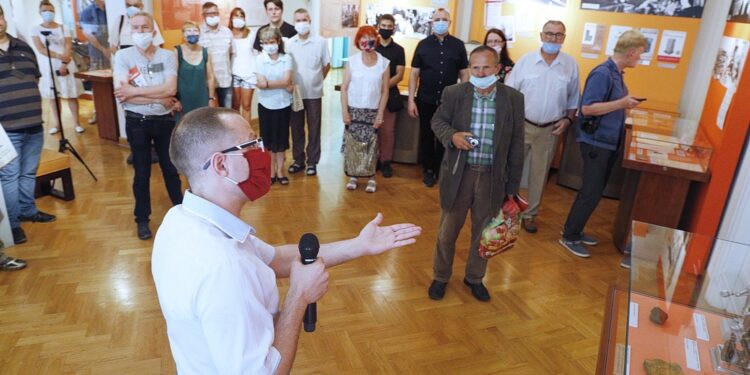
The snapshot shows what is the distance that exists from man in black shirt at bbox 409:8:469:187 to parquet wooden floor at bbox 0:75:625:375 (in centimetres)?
126

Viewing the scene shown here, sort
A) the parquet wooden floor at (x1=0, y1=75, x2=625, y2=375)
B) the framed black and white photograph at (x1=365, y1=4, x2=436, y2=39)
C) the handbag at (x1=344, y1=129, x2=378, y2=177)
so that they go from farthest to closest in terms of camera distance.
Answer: the framed black and white photograph at (x1=365, y1=4, x2=436, y2=39)
the handbag at (x1=344, y1=129, x2=378, y2=177)
the parquet wooden floor at (x1=0, y1=75, x2=625, y2=375)

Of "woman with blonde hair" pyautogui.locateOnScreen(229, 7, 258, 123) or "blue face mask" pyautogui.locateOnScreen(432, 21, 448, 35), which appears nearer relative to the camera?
"blue face mask" pyautogui.locateOnScreen(432, 21, 448, 35)

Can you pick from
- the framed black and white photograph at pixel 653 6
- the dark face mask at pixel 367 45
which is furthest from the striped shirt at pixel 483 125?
the framed black and white photograph at pixel 653 6

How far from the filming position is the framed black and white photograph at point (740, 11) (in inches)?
149

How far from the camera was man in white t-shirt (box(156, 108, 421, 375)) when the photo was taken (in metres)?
1.37

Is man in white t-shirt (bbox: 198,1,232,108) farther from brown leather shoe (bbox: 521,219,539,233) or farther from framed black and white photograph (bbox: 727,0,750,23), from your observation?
framed black and white photograph (bbox: 727,0,750,23)

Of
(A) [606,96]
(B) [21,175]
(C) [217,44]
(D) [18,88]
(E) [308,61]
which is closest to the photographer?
(D) [18,88]

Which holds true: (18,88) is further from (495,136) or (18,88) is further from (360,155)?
(495,136)

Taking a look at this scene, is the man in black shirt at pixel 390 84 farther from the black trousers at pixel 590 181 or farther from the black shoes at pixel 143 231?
the black shoes at pixel 143 231

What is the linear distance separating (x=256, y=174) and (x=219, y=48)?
488 cm

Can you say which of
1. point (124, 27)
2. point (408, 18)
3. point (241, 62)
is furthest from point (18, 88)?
point (408, 18)

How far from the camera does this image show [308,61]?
5.65 meters

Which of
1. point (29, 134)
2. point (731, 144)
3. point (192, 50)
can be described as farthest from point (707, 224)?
point (29, 134)

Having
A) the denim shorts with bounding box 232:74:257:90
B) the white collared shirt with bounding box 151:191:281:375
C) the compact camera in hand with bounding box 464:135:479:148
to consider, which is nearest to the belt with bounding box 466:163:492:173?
the compact camera in hand with bounding box 464:135:479:148
